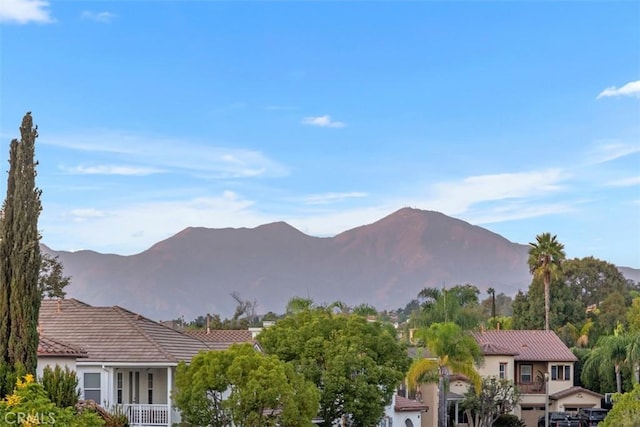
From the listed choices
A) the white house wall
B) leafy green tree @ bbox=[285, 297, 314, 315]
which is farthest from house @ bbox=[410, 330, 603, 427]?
the white house wall

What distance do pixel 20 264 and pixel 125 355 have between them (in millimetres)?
10752

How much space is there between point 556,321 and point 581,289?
33.2 m

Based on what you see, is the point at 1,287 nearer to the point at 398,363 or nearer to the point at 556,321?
the point at 398,363

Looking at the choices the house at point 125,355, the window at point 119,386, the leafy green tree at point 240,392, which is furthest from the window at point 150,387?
the leafy green tree at point 240,392

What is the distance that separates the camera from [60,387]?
29750 millimetres

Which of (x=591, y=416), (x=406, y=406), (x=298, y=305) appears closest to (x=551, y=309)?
(x=591, y=416)

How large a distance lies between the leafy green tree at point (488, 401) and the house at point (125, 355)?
3082cm

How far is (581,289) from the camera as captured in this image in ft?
455

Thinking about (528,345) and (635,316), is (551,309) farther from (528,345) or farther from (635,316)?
(528,345)

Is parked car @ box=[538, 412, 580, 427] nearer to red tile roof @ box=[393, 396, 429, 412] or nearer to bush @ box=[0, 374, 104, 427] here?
red tile roof @ box=[393, 396, 429, 412]

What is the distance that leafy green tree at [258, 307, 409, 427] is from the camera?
44.6 meters

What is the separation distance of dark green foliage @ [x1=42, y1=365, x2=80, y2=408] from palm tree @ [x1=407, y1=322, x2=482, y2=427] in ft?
116

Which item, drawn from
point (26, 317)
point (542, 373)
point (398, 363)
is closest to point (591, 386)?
point (542, 373)

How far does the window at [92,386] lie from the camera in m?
39.5
